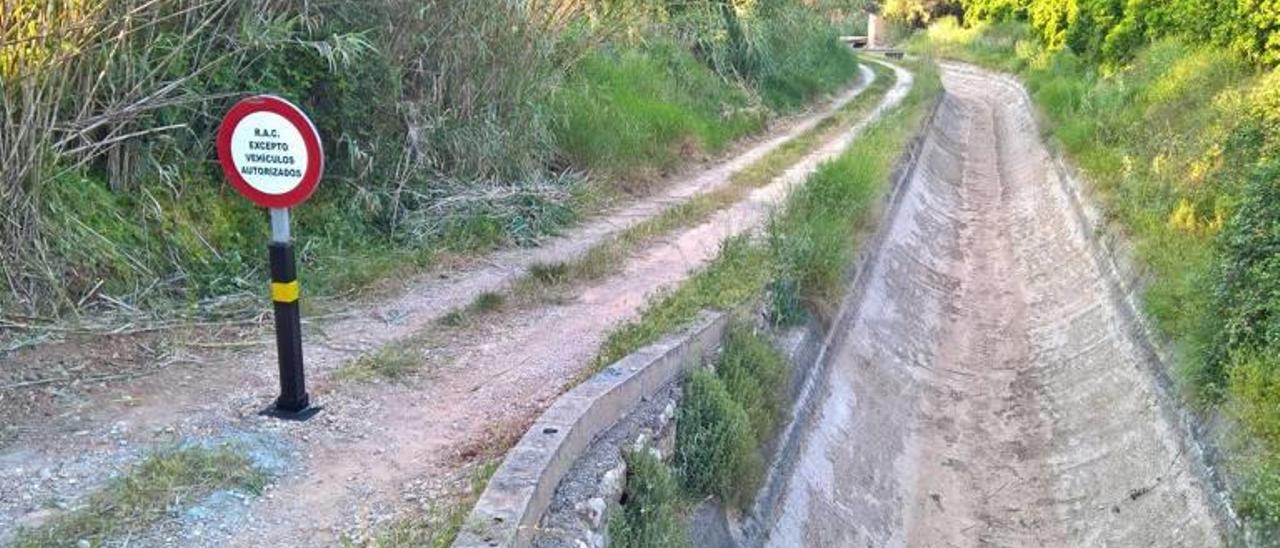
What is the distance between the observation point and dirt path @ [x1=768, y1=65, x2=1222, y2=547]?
6754mm

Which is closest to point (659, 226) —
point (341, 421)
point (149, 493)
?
point (341, 421)

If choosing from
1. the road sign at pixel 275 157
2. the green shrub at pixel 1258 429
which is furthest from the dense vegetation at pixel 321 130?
the green shrub at pixel 1258 429

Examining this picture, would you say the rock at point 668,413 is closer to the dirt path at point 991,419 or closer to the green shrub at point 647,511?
the green shrub at point 647,511

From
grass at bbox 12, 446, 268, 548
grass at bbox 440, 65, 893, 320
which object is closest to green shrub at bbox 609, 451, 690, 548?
grass at bbox 12, 446, 268, 548

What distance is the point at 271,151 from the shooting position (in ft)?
14.3

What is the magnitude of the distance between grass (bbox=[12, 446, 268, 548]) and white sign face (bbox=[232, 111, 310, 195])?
1163 mm

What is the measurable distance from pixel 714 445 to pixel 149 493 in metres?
2.68

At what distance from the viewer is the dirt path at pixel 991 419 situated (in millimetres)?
6754

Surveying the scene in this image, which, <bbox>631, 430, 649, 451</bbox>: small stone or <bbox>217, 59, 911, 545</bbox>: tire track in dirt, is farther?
<bbox>631, 430, 649, 451</bbox>: small stone

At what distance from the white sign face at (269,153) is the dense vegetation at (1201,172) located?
16.4ft

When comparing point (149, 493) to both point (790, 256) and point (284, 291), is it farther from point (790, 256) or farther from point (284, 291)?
point (790, 256)

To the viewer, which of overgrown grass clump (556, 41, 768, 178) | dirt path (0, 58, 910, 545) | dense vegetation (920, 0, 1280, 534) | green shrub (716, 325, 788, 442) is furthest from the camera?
overgrown grass clump (556, 41, 768, 178)

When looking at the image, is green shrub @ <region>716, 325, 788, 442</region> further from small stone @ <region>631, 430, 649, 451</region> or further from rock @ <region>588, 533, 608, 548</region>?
rock @ <region>588, 533, 608, 548</region>

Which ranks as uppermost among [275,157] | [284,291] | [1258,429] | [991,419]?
[275,157]
